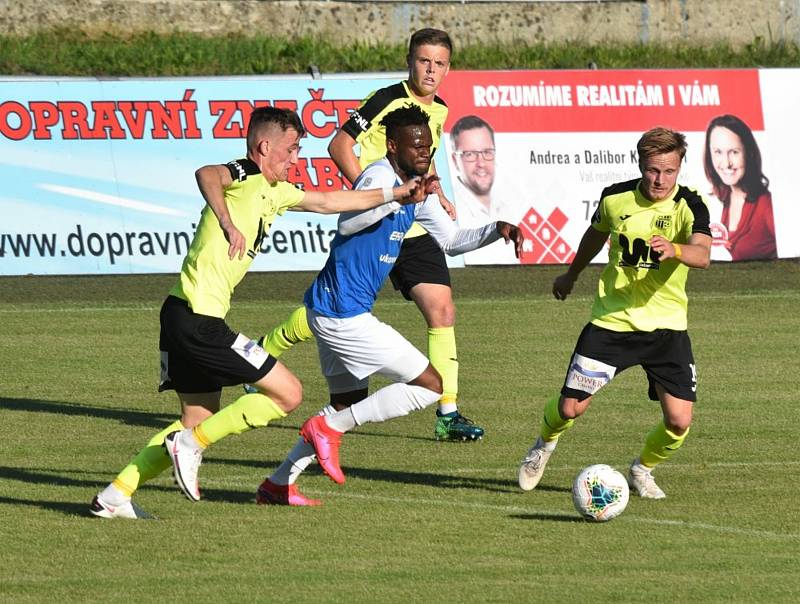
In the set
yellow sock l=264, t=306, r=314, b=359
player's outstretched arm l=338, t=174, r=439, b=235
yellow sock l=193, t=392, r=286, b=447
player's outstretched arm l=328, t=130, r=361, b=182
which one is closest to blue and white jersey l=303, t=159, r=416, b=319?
player's outstretched arm l=338, t=174, r=439, b=235

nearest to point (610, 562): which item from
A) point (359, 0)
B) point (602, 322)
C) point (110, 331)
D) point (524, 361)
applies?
point (602, 322)

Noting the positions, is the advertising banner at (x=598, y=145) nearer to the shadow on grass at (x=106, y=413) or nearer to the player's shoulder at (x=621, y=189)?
the shadow on grass at (x=106, y=413)

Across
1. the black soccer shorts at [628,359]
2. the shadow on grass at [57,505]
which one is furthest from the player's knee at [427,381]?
the shadow on grass at [57,505]

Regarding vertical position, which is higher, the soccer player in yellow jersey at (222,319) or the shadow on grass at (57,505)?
the soccer player in yellow jersey at (222,319)

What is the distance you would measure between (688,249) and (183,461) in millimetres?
2768

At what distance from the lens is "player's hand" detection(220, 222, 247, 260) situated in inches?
313

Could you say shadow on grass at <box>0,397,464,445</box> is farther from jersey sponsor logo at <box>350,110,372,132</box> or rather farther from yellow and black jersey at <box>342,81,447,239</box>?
jersey sponsor logo at <box>350,110,372,132</box>

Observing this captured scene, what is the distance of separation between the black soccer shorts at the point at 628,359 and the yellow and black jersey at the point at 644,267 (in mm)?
54

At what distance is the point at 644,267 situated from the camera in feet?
29.6

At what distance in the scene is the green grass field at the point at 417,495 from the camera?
277 inches

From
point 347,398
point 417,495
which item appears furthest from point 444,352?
point 417,495

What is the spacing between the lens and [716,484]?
937cm

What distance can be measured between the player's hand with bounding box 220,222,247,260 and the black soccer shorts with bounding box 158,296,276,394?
0.43 m

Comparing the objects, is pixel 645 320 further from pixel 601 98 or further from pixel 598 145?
pixel 601 98
